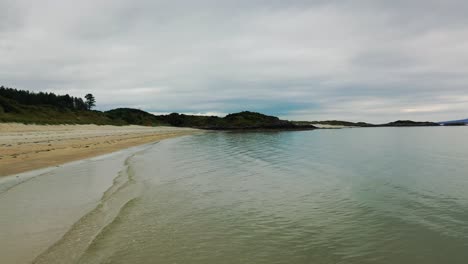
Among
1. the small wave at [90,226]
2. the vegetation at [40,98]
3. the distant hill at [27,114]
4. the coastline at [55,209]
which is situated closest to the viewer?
the small wave at [90,226]

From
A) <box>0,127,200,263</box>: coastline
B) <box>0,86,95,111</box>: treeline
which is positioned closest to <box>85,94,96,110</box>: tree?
<box>0,86,95,111</box>: treeline

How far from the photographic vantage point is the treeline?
382 ft

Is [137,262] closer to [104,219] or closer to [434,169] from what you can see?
[104,219]

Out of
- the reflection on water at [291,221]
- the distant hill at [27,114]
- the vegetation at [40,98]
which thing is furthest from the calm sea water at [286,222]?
the vegetation at [40,98]

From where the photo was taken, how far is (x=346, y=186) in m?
16.5

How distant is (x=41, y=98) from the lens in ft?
426

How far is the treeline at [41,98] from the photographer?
116 metres

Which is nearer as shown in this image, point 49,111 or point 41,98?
point 49,111

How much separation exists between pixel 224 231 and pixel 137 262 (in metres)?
2.84

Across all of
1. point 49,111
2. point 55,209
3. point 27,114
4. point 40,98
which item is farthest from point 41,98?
point 55,209

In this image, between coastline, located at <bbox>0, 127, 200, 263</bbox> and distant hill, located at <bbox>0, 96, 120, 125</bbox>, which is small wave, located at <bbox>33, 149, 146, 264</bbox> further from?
distant hill, located at <bbox>0, 96, 120, 125</bbox>

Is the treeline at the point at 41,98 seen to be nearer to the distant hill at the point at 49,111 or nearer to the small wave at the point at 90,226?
the distant hill at the point at 49,111

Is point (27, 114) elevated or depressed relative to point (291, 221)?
elevated

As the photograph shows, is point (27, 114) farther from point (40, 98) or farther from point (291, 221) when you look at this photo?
point (291, 221)
